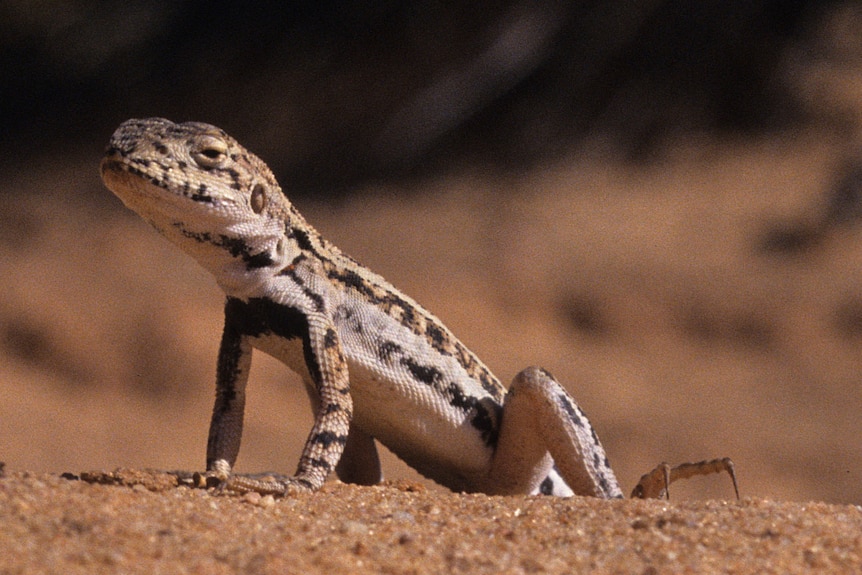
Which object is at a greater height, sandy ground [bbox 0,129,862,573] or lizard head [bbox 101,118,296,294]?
sandy ground [bbox 0,129,862,573]

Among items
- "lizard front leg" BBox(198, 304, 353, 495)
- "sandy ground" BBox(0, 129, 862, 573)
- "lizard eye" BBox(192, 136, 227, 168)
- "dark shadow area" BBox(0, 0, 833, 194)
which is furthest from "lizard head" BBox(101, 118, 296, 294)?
"dark shadow area" BBox(0, 0, 833, 194)

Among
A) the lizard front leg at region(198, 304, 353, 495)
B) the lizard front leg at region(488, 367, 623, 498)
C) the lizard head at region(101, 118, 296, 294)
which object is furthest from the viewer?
the lizard front leg at region(488, 367, 623, 498)

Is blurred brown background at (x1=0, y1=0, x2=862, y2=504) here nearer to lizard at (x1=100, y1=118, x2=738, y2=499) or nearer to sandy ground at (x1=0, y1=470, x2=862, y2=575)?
lizard at (x1=100, y1=118, x2=738, y2=499)

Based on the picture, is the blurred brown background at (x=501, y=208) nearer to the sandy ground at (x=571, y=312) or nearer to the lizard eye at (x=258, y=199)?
the sandy ground at (x=571, y=312)

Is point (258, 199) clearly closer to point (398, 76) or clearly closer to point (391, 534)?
point (391, 534)

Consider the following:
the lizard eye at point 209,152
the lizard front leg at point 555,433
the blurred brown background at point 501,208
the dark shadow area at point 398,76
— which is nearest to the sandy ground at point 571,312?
the blurred brown background at point 501,208

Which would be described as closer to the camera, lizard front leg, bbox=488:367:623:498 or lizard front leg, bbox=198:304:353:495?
lizard front leg, bbox=198:304:353:495

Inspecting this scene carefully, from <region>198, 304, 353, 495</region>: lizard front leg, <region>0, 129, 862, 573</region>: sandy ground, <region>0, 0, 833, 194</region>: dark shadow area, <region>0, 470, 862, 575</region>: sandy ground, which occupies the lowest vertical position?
<region>0, 470, 862, 575</region>: sandy ground

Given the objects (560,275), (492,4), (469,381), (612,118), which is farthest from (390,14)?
(469,381)
